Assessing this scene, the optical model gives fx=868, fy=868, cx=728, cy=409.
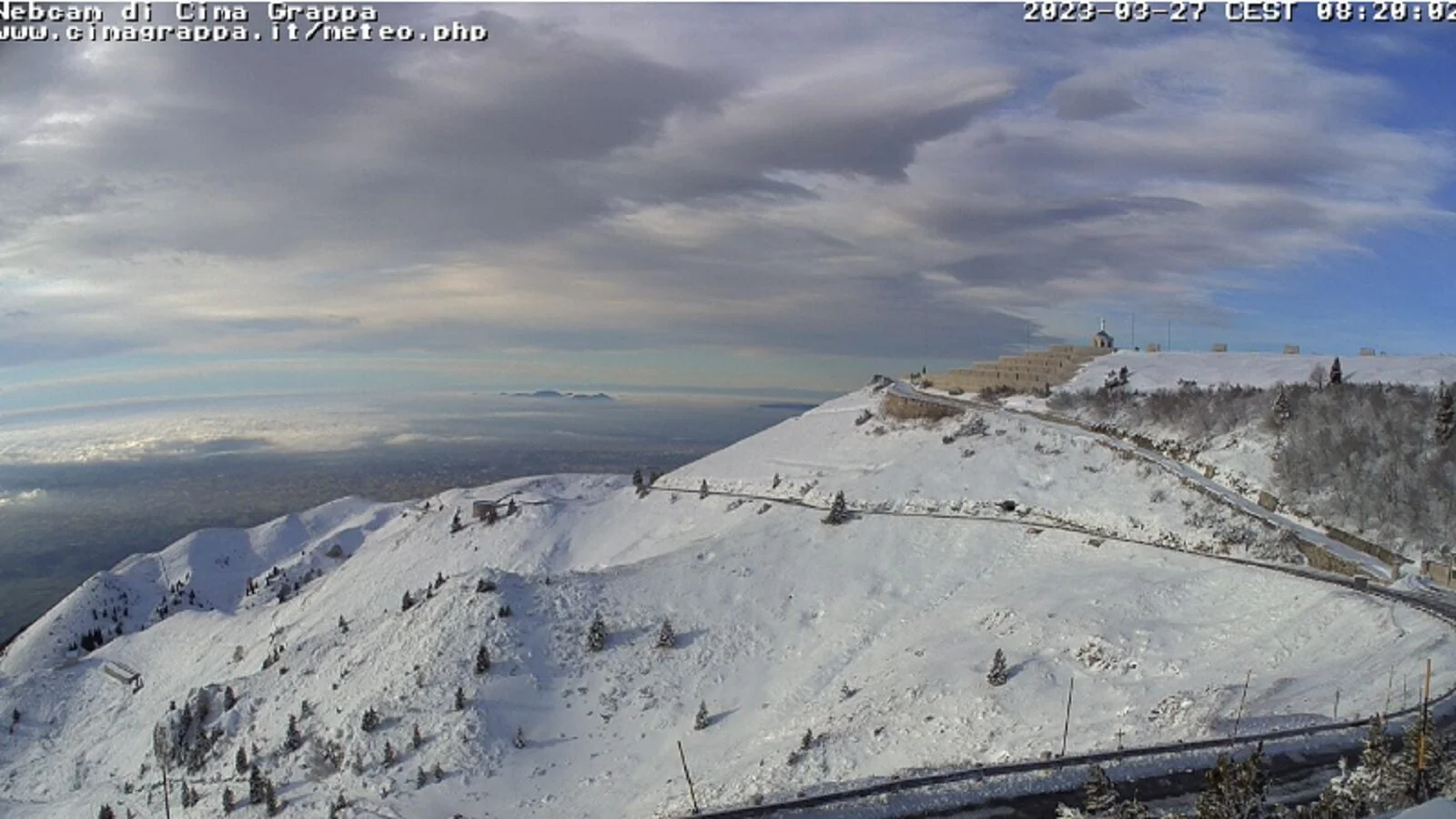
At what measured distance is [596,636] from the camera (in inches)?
1572

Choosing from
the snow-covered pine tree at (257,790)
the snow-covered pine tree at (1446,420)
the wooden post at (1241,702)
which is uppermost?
the snow-covered pine tree at (1446,420)

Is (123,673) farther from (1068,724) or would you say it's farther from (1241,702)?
(1241,702)

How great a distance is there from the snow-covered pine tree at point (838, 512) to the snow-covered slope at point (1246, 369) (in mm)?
27061

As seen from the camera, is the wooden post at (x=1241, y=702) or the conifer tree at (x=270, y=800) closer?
the wooden post at (x=1241, y=702)

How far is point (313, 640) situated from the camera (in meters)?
49.3

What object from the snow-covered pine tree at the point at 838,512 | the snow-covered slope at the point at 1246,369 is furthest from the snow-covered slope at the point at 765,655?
the snow-covered slope at the point at 1246,369

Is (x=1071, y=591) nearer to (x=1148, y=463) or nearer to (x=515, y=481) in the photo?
(x=1148, y=463)

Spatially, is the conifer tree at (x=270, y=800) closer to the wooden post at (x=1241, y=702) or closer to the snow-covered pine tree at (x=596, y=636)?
the snow-covered pine tree at (x=596, y=636)

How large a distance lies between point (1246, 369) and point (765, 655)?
50.2 m

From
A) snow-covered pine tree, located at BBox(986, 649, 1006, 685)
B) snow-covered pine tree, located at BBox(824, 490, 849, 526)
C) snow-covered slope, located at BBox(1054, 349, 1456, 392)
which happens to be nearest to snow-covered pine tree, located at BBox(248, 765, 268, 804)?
snow-covered pine tree, located at BBox(986, 649, 1006, 685)

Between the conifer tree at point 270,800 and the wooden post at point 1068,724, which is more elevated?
the wooden post at point 1068,724

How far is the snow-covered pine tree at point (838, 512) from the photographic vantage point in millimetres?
50938

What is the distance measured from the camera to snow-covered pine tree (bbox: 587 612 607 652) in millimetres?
39719

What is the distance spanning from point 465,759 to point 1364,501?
40.1 meters
